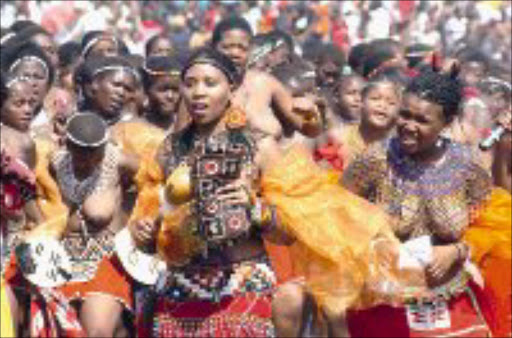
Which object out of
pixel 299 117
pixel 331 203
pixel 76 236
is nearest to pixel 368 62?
pixel 299 117

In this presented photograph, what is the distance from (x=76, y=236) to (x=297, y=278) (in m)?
1.56

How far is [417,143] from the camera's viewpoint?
9234 millimetres

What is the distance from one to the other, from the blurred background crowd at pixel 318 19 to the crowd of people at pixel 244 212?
37.2 ft

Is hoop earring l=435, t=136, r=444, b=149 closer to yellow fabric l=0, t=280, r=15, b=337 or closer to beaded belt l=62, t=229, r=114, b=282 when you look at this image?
beaded belt l=62, t=229, r=114, b=282

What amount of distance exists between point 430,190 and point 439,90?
0.55 metres

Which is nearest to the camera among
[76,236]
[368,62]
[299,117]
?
[76,236]

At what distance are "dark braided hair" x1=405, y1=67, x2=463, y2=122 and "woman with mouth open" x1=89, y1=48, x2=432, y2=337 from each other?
2.89 ft

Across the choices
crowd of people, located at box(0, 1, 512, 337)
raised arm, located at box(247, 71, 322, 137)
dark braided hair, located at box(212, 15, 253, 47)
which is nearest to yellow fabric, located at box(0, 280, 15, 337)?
crowd of people, located at box(0, 1, 512, 337)

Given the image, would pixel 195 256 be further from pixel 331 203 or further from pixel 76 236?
pixel 76 236

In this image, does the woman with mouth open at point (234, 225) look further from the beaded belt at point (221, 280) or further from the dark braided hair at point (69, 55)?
the dark braided hair at point (69, 55)

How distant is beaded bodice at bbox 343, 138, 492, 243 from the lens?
9.27m

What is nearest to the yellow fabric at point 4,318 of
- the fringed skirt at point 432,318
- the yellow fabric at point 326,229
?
the yellow fabric at point 326,229

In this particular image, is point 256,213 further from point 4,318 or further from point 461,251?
point 461,251

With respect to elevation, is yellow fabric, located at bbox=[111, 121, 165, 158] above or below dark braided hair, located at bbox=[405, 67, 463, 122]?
below
